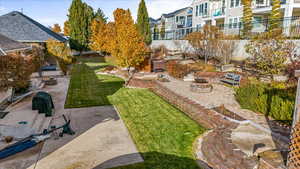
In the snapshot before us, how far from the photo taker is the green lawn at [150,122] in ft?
22.1

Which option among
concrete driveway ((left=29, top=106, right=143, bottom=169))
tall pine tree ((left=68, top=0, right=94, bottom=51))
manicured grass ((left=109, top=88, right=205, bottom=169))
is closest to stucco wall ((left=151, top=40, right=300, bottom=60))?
manicured grass ((left=109, top=88, right=205, bottom=169))

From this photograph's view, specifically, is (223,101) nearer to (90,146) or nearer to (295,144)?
(295,144)

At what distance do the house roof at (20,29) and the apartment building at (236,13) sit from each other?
24.7 metres

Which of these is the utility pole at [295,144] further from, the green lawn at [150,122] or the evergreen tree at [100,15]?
the evergreen tree at [100,15]

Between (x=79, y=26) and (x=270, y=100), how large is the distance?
40.1 metres

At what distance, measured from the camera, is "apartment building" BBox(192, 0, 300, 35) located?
2456 cm

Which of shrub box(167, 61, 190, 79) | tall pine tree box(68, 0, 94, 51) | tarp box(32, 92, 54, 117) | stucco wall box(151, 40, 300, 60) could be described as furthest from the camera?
tall pine tree box(68, 0, 94, 51)

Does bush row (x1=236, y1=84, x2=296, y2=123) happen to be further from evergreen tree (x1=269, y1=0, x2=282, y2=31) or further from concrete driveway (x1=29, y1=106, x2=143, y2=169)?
evergreen tree (x1=269, y1=0, x2=282, y2=31)

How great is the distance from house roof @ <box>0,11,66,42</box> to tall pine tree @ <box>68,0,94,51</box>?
1303 cm

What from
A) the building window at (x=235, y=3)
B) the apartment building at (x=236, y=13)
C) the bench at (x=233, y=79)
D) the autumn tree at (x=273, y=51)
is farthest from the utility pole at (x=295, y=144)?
the building window at (x=235, y=3)

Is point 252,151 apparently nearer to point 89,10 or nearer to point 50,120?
point 50,120

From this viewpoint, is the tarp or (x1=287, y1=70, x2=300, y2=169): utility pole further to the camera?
the tarp

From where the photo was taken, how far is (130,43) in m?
Answer: 17.1

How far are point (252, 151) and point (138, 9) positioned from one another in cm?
4216
